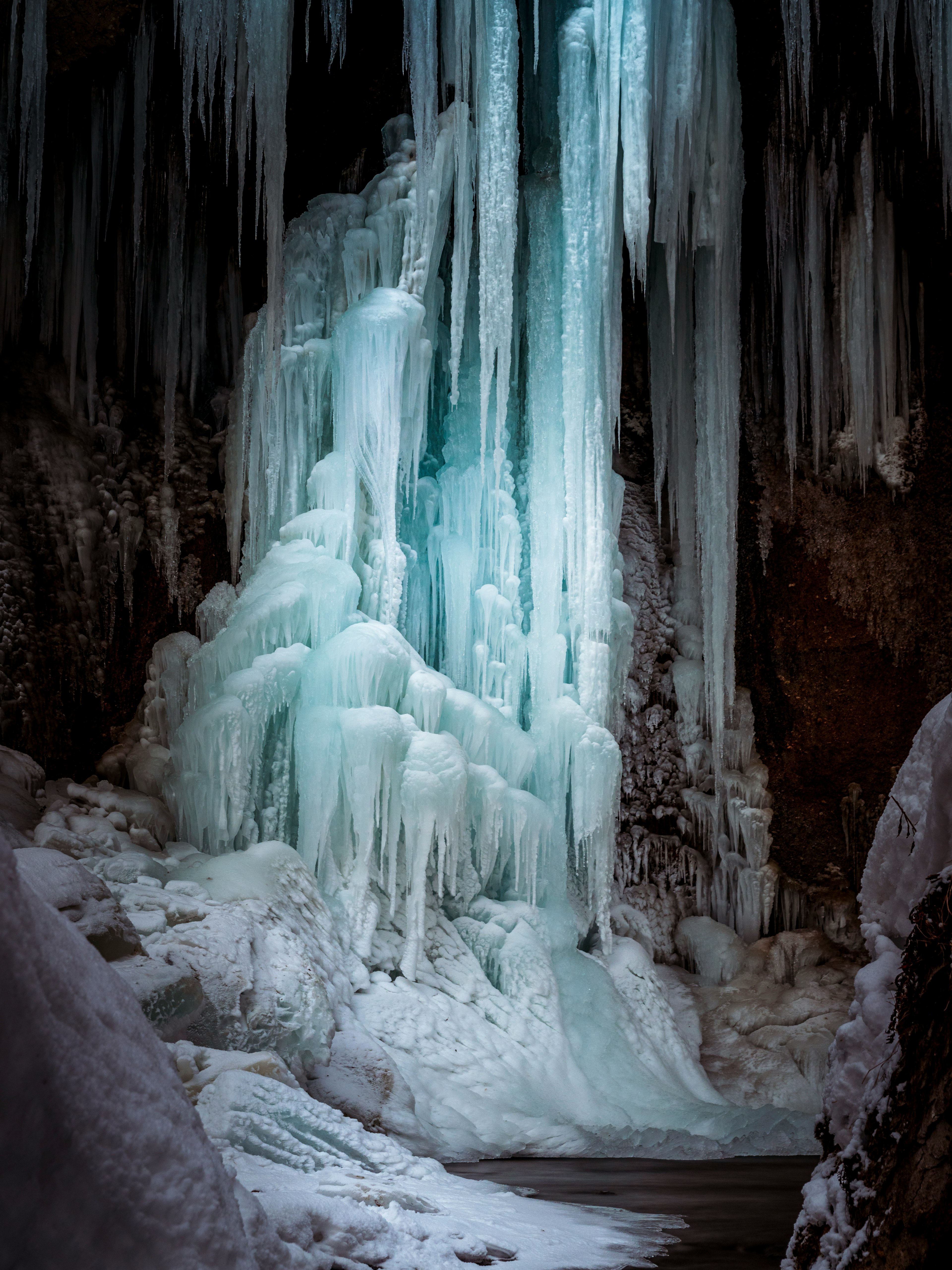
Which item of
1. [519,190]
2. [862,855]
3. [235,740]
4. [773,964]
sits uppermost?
[519,190]

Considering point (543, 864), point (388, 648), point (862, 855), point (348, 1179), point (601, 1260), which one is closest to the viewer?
point (601, 1260)

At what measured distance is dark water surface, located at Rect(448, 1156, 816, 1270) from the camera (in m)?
3.44

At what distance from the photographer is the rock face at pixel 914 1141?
6.99ft

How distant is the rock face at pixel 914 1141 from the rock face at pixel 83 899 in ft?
9.89

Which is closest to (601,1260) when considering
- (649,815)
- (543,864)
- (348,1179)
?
(348,1179)

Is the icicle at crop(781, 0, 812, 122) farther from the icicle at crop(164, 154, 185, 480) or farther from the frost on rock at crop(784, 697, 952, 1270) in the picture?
the frost on rock at crop(784, 697, 952, 1270)

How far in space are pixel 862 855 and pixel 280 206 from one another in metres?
7.64

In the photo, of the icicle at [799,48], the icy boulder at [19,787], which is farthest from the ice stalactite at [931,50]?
the icy boulder at [19,787]

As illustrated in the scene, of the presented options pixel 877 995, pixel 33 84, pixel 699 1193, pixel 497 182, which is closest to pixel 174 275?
pixel 33 84

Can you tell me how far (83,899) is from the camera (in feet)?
15.2

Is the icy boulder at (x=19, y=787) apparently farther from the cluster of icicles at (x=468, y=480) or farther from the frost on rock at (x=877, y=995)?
the frost on rock at (x=877, y=995)

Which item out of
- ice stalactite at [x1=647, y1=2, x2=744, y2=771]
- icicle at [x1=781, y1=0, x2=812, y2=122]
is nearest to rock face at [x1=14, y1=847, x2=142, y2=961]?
Result: ice stalactite at [x1=647, y1=2, x2=744, y2=771]

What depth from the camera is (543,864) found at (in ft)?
27.9

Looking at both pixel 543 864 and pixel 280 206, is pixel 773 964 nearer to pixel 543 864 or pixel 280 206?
pixel 543 864
